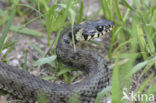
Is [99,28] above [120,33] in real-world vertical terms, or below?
above

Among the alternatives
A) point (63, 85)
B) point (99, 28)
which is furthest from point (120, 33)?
point (63, 85)

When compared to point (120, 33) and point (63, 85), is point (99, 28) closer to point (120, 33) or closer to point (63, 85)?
point (120, 33)

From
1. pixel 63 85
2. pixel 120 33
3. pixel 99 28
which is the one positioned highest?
pixel 99 28

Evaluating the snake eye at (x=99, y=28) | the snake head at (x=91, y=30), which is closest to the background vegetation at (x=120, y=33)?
the snake head at (x=91, y=30)

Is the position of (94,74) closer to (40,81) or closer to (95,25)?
(40,81)

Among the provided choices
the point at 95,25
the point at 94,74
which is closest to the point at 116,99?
the point at 94,74

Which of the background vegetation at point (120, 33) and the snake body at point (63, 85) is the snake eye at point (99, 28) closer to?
the background vegetation at point (120, 33)
